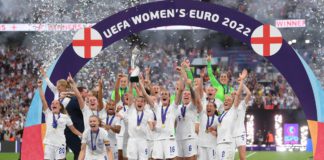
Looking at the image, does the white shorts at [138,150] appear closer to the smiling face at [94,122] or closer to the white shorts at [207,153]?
the white shorts at [207,153]

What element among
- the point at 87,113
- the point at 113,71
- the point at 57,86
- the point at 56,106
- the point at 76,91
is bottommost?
the point at 87,113

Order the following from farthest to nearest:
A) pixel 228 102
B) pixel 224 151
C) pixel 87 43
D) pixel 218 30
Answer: pixel 87 43
pixel 218 30
pixel 228 102
pixel 224 151

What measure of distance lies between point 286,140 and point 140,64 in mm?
13644

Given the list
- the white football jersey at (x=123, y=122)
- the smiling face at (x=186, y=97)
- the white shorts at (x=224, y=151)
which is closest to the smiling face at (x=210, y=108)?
the smiling face at (x=186, y=97)

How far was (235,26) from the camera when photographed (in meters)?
19.9

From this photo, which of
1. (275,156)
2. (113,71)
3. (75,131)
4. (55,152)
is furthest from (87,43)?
(113,71)

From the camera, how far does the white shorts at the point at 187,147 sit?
19391mm

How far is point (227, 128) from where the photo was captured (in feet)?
61.3

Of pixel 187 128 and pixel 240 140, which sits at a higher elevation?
pixel 187 128

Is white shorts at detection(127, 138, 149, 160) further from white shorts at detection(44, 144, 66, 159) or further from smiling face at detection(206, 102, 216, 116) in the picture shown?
smiling face at detection(206, 102, 216, 116)

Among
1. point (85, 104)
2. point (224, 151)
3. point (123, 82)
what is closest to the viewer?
point (224, 151)

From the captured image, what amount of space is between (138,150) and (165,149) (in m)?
0.55

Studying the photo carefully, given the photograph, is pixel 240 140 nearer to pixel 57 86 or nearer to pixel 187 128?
pixel 187 128

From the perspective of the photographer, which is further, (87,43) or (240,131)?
(240,131)
